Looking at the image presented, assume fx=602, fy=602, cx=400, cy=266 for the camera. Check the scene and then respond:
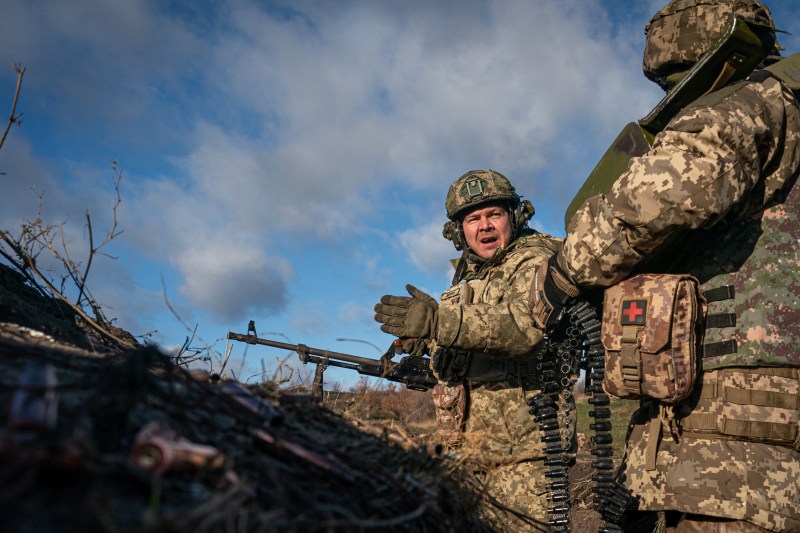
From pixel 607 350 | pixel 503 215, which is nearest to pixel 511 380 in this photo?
pixel 503 215

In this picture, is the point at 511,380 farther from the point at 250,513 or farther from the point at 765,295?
the point at 250,513

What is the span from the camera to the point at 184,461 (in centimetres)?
126

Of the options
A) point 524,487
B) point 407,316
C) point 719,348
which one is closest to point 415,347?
point 407,316

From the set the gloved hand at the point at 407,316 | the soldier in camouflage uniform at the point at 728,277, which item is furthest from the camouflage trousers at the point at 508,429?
the soldier in camouflage uniform at the point at 728,277

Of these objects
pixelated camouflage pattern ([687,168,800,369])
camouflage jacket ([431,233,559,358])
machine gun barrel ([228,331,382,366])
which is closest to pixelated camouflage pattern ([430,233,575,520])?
camouflage jacket ([431,233,559,358])

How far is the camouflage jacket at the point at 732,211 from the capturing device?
2.83 m

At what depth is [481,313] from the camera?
4.95 metres

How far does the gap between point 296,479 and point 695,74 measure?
294cm

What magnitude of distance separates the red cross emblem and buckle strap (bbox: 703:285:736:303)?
0.34 meters

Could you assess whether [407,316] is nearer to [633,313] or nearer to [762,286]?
[633,313]

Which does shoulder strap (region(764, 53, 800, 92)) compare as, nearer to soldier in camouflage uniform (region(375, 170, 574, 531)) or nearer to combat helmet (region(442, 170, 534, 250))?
soldier in camouflage uniform (region(375, 170, 574, 531))

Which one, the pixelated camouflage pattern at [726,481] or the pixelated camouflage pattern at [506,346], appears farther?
the pixelated camouflage pattern at [506,346]

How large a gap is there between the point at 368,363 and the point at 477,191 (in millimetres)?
4306

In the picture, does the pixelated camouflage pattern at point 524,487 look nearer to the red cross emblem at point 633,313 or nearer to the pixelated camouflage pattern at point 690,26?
the red cross emblem at point 633,313
